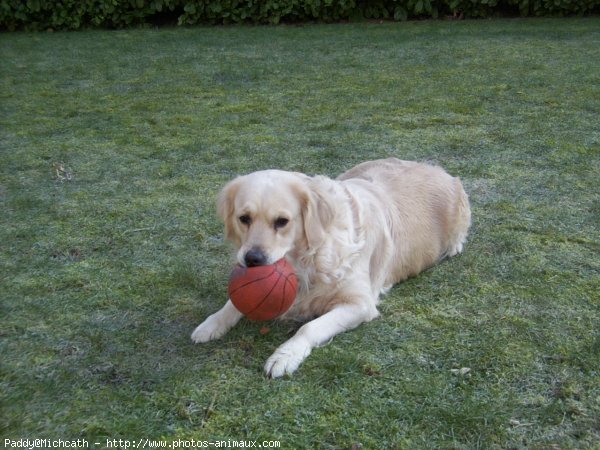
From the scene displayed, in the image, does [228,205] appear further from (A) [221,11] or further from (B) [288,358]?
(A) [221,11]

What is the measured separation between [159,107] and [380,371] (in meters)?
5.15

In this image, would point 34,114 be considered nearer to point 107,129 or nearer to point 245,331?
point 107,129

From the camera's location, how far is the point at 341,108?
6.73 metres

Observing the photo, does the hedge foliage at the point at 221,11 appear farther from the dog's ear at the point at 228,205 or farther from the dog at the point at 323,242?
the dog's ear at the point at 228,205

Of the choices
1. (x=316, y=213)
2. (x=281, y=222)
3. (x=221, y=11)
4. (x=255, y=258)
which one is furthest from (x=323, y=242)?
(x=221, y=11)

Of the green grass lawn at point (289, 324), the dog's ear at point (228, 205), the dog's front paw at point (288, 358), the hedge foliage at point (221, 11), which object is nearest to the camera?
the green grass lawn at point (289, 324)

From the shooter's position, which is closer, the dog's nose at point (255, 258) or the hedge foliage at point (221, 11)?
the dog's nose at point (255, 258)

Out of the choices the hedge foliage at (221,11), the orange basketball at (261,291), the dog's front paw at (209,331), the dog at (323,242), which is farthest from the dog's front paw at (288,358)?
the hedge foliage at (221,11)

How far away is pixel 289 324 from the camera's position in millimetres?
2996

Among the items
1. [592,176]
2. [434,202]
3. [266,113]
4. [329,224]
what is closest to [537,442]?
[329,224]

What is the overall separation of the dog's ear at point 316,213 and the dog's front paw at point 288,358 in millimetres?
477

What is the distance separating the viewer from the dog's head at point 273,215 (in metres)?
2.75

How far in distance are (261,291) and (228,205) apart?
1.72 ft

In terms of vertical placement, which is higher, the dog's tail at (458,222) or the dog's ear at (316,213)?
the dog's ear at (316,213)
